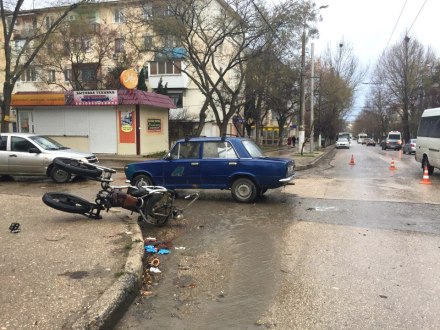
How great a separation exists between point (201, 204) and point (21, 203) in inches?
160

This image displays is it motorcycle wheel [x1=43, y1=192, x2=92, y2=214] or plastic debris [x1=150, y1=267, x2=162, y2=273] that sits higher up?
motorcycle wheel [x1=43, y1=192, x2=92, y2=214]

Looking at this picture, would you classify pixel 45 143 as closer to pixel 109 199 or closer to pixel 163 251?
pixel 109 199

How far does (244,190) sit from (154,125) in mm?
15445

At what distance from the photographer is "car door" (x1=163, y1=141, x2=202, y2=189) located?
1048cm

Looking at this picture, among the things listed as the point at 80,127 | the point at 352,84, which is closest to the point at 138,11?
the point at 80,127

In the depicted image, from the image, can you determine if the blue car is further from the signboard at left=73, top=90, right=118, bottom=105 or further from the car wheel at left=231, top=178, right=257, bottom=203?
the signboard at left=73, top=90, right=118, bottom=105

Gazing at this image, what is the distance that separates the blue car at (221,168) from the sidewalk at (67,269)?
8.93ft

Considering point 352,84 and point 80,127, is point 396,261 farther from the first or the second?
point 352,84

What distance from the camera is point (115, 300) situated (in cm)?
402

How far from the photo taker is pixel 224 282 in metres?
4.96

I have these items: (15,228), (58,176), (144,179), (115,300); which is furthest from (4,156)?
(115,300)

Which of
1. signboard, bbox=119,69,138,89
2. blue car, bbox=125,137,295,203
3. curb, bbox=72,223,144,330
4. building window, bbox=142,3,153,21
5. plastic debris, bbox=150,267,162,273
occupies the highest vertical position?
building window, bbox=142,3,153,21

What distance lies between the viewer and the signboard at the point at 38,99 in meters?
22.7

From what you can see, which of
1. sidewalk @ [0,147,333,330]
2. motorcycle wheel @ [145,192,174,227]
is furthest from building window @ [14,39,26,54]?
motorcycle wheel @ [145,192,174,227]
